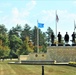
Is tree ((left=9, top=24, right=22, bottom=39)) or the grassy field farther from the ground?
tree ((left=9, top=24, right=22, bottom=39))

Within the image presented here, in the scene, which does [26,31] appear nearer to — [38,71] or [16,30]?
[16,30]

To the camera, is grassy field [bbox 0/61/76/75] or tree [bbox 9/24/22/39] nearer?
grassy field [bbox 0/61/76/75]

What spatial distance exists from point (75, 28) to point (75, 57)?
649cm

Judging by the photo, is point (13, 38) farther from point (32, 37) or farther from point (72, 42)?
point (72, 42)

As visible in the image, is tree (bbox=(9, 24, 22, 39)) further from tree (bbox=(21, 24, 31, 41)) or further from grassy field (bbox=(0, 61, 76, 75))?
grassy field (bbox=(0, 61, 76, 75))

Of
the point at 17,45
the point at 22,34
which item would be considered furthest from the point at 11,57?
the point at 22,34

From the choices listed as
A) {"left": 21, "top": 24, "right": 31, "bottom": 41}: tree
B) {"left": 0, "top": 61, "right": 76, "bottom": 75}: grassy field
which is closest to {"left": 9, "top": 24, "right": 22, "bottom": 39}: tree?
{"left": 21, "top": 24, "right": 31, "bottom": 41}: tree

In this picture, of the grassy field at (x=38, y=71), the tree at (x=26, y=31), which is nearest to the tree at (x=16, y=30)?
the tree at (x=26, y=31)

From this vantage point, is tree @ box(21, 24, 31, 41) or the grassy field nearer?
the grassy field

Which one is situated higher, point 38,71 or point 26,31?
point 26,31

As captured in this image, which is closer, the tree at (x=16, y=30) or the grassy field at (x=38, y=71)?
the grassy field at (x=38, y=71)

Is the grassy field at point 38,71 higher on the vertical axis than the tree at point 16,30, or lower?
lower

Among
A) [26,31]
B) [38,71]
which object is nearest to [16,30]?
[26,31]

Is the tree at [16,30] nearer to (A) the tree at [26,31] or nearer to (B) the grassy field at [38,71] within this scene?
(A) the tree at [26,31]
